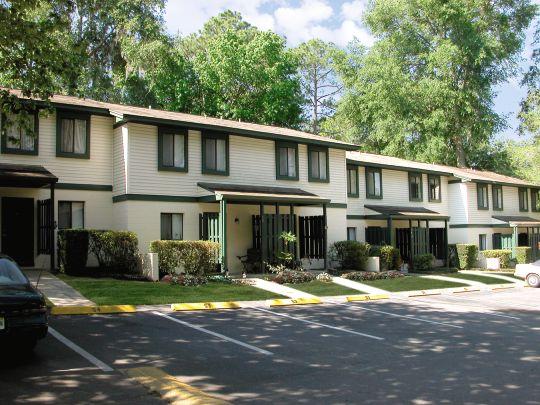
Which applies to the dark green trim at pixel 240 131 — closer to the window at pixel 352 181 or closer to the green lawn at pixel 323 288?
the window at pixel 352 181

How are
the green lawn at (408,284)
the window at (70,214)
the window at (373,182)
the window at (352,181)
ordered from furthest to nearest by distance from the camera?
the window at (373,182) < the window at (352,181) < the green lawn at (408,284) < the window at (70,214)

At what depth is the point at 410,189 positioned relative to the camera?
1331 inches

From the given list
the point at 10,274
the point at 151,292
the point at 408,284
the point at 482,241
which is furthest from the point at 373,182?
the point at 10,274

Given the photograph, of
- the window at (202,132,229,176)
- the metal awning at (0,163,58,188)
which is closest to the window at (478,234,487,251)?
the window at (202,132,229,176)

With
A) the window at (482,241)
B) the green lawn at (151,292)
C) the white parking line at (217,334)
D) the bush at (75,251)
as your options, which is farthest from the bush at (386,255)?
the white parking line at (217,334)

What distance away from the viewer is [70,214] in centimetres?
2072

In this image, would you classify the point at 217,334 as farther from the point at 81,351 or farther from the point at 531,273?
the point at 531,273

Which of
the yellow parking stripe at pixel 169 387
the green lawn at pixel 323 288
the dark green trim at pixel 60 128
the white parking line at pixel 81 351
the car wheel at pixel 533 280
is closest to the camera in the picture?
the yellow parking stripe at pixel 169 387

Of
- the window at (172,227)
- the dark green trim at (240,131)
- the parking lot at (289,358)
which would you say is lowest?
the parking lot at (289,358)

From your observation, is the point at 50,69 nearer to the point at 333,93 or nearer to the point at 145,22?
the point at 145,22

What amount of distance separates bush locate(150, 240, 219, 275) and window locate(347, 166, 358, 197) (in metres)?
12.4

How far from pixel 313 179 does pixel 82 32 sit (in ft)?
72.3

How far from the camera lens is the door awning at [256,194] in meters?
21.3

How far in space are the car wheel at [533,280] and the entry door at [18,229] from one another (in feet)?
69.0
